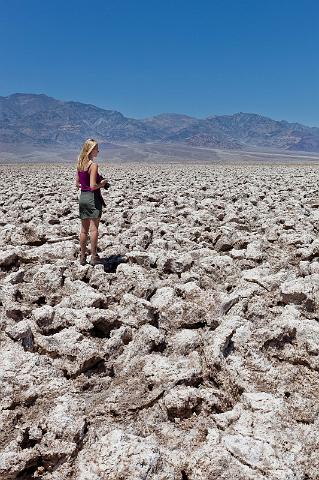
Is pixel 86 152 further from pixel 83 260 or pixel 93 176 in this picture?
pixel 83 260

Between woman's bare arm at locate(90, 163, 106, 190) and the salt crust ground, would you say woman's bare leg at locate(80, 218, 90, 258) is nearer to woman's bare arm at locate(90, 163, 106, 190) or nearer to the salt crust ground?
the salt crust ground

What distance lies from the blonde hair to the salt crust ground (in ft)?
3.24

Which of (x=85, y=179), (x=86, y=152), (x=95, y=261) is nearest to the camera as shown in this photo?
(x=95, y=261)

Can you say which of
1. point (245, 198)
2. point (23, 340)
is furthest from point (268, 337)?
point (245, 198)

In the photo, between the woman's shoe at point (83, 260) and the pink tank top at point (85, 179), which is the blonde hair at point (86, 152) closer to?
the pink tank top at point (85, 179)

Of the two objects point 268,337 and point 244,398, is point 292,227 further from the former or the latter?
point 244,398

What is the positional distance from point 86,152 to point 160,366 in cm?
302

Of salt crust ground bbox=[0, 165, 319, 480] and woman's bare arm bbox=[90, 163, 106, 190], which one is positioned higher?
woman's bare arm bbox=[90, 163, 106, 190]

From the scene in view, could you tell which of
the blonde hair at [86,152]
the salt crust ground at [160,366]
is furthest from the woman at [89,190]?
the salt crust ground at [160,366]

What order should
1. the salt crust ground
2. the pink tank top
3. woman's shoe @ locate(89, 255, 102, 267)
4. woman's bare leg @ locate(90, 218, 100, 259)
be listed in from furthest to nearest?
the pink tank top, woman's bare leg @ locate(90, 218, 100, 259), woman's shoe @ locate(89, 255, 102, 267), the salt crust ground

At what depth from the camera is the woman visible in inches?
207

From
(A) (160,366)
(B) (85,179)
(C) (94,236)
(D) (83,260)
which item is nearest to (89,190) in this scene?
(B) (85,179)

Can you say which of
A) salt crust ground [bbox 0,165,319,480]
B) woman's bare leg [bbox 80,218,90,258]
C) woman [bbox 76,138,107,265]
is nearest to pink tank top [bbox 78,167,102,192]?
woman [bbox 76,138,107,265]

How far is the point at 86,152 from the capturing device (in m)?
5.26
